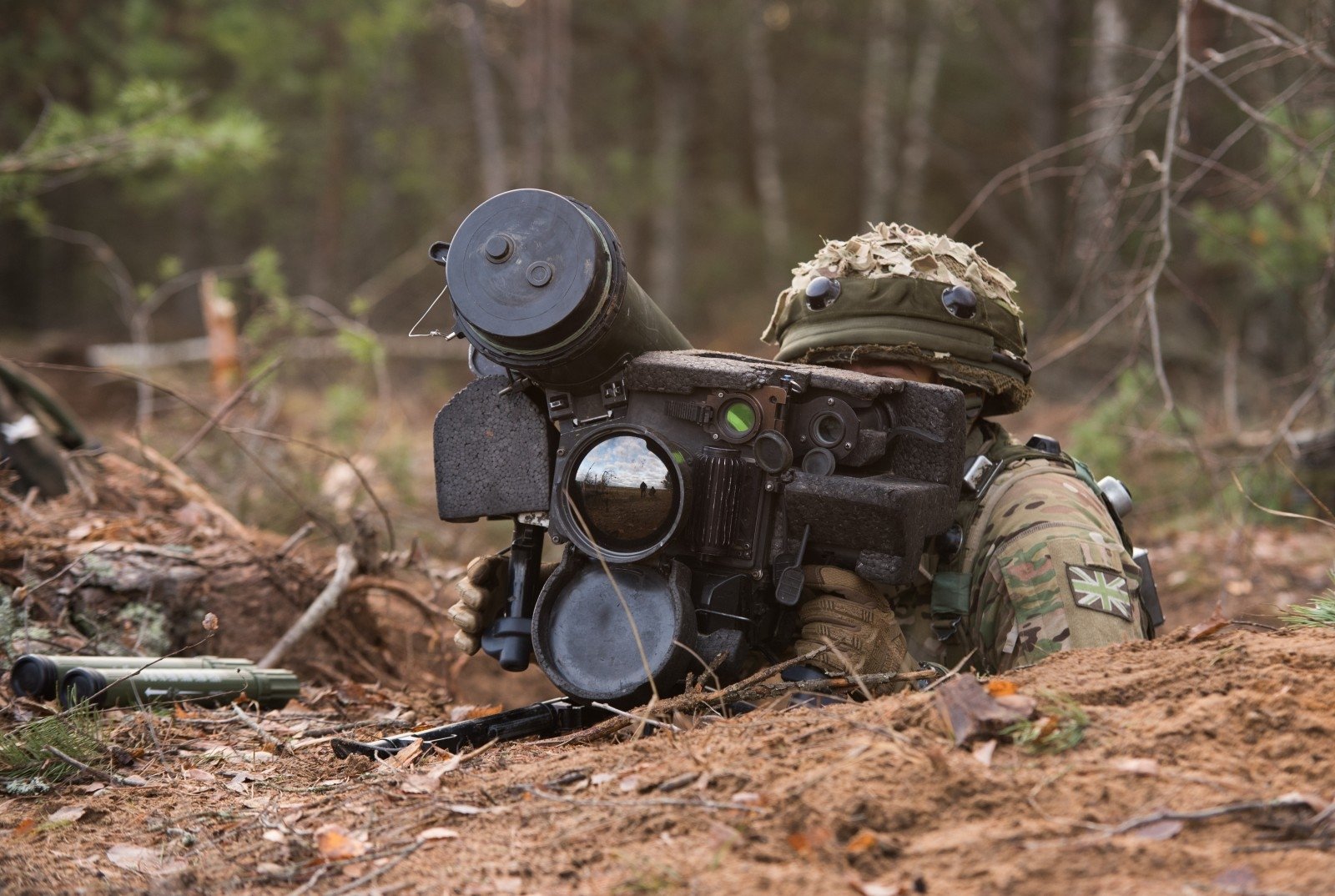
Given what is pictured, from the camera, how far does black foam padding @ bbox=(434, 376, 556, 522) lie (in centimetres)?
306

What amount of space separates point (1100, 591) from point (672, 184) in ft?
58.9

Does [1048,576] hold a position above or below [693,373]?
below

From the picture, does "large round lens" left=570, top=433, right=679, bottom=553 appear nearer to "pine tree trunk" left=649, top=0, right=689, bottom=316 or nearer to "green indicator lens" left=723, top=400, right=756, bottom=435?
"green indicator lens" left=723, top=400, right=756, bottom=435

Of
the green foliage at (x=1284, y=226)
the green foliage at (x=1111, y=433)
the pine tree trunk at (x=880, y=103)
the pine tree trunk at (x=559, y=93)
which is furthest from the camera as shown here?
the pine tree trunk at (x=880, y=103)

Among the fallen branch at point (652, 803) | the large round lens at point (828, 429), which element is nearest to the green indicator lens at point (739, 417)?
the large round lens at point (828, 429)

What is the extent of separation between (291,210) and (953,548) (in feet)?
69.3

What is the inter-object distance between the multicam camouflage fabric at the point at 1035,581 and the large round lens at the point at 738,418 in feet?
2.59

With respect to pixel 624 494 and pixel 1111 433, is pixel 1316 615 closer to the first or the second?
pixel 624 494

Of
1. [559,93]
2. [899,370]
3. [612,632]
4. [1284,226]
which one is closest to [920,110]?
[559,93]

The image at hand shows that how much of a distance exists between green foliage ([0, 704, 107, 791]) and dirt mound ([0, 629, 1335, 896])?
0.14 m

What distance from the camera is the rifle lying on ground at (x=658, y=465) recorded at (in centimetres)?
278

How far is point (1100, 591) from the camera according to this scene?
317cm

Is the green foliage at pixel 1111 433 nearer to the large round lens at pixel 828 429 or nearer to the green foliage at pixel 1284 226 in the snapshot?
the green foliage at pixel 1284 226

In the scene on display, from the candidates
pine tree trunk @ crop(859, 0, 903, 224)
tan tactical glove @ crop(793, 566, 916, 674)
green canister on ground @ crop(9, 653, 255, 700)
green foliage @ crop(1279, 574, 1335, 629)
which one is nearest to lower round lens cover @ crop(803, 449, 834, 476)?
tan tactical glove @ crop(793, 566, 916, 674)
